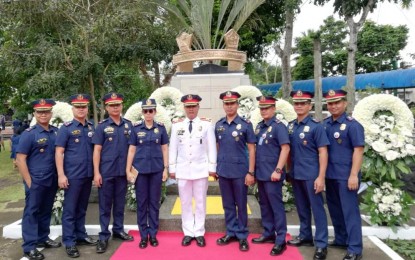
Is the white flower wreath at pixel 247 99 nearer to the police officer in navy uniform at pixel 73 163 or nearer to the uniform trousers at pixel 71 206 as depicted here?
the police officer in navy uniform at pixel 73 163

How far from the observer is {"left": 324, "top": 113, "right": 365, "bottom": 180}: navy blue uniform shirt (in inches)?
141

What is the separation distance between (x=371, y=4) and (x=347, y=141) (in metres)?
11.4

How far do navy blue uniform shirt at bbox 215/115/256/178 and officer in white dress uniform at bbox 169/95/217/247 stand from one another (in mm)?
148

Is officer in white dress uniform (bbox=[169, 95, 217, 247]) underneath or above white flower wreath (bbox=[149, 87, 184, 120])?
underneath

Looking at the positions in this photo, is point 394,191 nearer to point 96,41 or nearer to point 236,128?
point 236,128

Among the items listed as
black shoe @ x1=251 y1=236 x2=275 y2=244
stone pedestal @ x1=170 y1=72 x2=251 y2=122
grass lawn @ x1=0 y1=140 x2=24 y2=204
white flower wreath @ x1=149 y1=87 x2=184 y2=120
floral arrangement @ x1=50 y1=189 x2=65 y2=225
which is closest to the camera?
black shoe @ x1=251 y1=236 x2=275 y2=244

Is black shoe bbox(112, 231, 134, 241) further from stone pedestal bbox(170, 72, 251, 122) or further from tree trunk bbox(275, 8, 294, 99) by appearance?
tree trunk bbox(275, 8, 294, 99)

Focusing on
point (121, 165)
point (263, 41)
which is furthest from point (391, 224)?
point (263, 41)

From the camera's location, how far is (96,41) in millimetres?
10289

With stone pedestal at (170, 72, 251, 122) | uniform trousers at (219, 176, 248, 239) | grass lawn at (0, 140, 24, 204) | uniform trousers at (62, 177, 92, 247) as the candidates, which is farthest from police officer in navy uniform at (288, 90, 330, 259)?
grass lawn at (0, 140, 24, 204)

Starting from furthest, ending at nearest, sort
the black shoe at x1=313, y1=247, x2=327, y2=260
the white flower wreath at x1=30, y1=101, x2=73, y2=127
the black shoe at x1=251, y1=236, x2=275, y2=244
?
the white flower wreath at x1=30, y1=101, x2=73, y2=127
the black shoe at x1=251, y1=236, x2=275, y2=244
the black shoe at x1=313, y1=247, x2=327, y2=260

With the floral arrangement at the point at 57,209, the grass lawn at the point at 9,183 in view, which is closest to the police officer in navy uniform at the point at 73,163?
the floral arrangement at the point at 57,209

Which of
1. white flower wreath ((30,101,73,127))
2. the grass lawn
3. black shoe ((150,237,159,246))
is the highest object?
white flower wreath ((30,101,73,127))

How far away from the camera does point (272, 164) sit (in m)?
3.80
